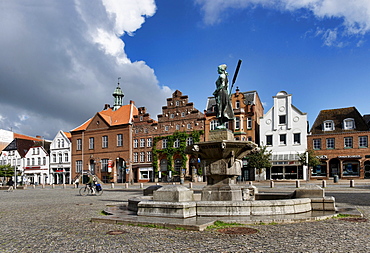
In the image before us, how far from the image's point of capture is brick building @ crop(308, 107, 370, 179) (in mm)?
44219

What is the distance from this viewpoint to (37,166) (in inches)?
2709

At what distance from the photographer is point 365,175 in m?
43.8

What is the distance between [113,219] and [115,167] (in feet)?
168

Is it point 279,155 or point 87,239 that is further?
point 279,155

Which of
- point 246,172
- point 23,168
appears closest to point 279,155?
point 246,172

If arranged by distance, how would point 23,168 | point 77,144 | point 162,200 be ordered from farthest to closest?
1. point 23,168
2. point 77,144
3. point 162,200

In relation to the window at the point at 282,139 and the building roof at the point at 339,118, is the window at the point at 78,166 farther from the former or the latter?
the building roof at the point at 339,118

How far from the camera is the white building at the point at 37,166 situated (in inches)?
2663

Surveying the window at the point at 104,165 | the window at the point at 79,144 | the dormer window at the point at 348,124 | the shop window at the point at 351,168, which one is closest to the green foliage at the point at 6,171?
the window at the point at 79,144

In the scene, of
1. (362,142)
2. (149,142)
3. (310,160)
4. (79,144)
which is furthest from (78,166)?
(362,142)

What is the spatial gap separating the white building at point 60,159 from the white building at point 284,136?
122 feet

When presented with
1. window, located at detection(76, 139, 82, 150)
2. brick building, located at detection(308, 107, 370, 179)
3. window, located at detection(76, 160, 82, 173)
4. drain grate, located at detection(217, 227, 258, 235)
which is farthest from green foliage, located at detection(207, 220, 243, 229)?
window, located at detection(76, 139, 82, 150)

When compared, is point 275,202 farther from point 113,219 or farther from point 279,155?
point 279,155

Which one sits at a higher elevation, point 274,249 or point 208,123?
point 208,123
